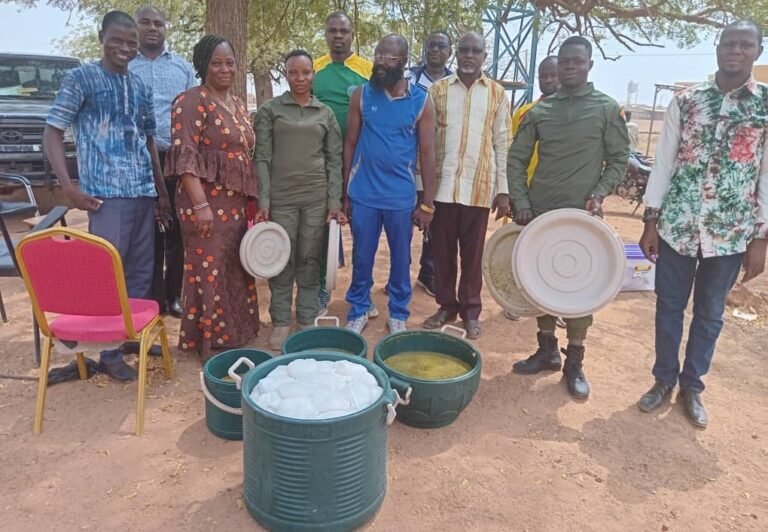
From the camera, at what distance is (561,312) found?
3166 mm

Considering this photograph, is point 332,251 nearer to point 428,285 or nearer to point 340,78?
point 340,78

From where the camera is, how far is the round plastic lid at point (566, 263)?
3.13 m

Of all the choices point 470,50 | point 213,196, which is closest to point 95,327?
point 213,196

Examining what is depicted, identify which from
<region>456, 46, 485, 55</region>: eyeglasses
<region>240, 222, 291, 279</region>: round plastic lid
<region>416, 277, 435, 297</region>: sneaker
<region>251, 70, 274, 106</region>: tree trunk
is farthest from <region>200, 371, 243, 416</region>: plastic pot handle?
<region>251, 70, 274, 106</region>: tree trunk

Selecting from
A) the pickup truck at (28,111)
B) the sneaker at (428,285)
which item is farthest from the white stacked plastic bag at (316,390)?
the pickup truck at (28,111)

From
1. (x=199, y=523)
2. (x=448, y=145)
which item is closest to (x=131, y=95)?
(x=448, y=145)

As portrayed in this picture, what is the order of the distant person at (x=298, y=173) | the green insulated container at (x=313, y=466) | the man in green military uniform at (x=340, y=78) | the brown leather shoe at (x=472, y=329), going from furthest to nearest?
1. the brown leather shoe at (x=472, y=329)
2. the man in green military uniform at (x=340, y=78)
3. the distant person at (x=298, y=173)
4. the green insulated container at (x=313, y=466)

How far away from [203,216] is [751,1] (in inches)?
254

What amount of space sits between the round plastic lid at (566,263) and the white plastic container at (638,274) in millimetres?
2331

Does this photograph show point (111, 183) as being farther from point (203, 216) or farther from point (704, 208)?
point (704, 208)

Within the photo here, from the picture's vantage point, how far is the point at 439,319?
4.30 m

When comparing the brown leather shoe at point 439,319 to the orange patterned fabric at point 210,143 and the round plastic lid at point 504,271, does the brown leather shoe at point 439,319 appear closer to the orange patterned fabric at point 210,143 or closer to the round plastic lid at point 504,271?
the round plastic lid at point 504,271

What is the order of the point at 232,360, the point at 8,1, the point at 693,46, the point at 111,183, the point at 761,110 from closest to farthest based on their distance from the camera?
1. the point at 761,110
2. the point at 232,360
3. the point at 111,183
4. the point at 8,1
5. the point at 693,46

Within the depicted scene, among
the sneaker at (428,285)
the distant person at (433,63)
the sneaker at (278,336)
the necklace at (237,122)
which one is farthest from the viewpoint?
the sneaker at (428,285)
